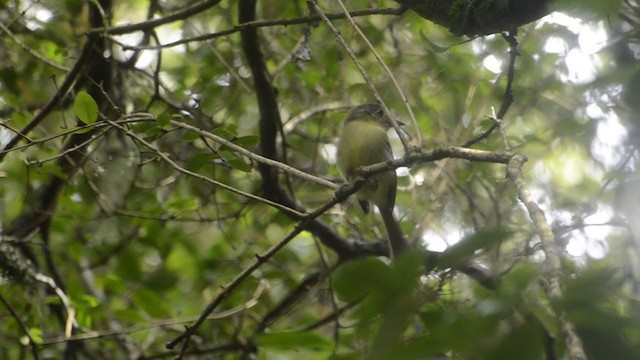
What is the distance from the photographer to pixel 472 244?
3.45 ft

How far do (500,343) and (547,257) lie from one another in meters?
0.53

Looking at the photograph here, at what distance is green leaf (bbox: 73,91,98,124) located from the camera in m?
2.62

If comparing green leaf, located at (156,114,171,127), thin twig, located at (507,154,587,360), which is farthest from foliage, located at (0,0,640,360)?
thin twig, located at (507,154,587,360)

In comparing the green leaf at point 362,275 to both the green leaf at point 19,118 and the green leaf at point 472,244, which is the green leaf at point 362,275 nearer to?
the green leaf at point 472,244

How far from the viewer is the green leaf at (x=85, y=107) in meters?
2.62

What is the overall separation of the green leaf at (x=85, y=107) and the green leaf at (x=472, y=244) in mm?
1837

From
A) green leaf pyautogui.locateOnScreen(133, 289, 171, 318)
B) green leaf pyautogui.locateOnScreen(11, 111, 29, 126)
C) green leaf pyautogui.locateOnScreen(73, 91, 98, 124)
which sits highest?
green leaf pyautogui.locateOnScreen(11, 111, 29, 126)

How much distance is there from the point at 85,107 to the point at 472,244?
191cm

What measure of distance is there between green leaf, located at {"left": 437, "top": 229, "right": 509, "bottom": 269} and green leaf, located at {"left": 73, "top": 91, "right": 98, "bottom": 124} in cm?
184

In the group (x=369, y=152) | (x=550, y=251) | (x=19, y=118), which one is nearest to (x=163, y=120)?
(x=19, y=118)

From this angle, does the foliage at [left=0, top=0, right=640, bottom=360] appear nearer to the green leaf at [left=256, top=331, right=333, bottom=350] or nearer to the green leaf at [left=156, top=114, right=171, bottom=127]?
the green leaf at [left=156, top=114, right=171, bottom=127]

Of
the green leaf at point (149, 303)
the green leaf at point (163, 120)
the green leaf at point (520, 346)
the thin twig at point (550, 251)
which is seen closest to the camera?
the green leaf at point (520, 346)

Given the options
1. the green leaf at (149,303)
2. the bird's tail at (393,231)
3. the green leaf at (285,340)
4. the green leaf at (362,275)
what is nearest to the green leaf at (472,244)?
the green leaf at (362,275)

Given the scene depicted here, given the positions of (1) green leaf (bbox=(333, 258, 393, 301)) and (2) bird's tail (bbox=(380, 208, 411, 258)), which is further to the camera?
(2) bird's tail (bbox=(380, 208, 411, 258))
